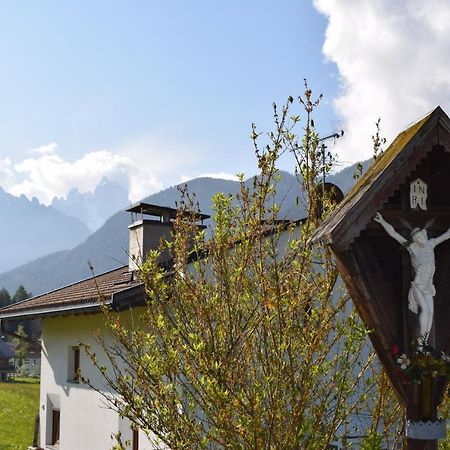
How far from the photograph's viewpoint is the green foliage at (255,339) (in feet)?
15.1

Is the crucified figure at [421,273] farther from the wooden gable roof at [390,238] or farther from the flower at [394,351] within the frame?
the flower at [394,351]

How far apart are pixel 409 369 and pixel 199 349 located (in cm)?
133

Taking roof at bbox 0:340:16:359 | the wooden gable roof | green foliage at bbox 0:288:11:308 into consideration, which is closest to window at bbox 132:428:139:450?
the wooden gable roof

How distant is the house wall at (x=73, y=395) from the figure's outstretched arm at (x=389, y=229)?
7.12m

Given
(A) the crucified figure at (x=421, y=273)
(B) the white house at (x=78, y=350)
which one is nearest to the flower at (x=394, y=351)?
(A) the crucified figure at (x=421, y=273)

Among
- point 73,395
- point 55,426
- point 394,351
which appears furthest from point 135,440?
point 394,351

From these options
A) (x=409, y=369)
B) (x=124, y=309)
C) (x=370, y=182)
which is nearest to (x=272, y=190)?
(x=370, y=182)

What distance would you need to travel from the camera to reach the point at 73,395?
1404cm

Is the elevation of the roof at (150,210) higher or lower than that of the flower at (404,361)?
higher

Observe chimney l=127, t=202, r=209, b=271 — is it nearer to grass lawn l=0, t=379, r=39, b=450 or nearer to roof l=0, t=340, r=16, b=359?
grass lawn l=0, t=379, r=39, b=450

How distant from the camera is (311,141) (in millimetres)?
5016

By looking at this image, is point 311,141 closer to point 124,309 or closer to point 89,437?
point 124,309


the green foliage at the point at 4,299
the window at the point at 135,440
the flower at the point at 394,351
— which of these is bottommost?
the window at the point at 135,440

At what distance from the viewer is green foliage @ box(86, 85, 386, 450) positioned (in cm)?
459
